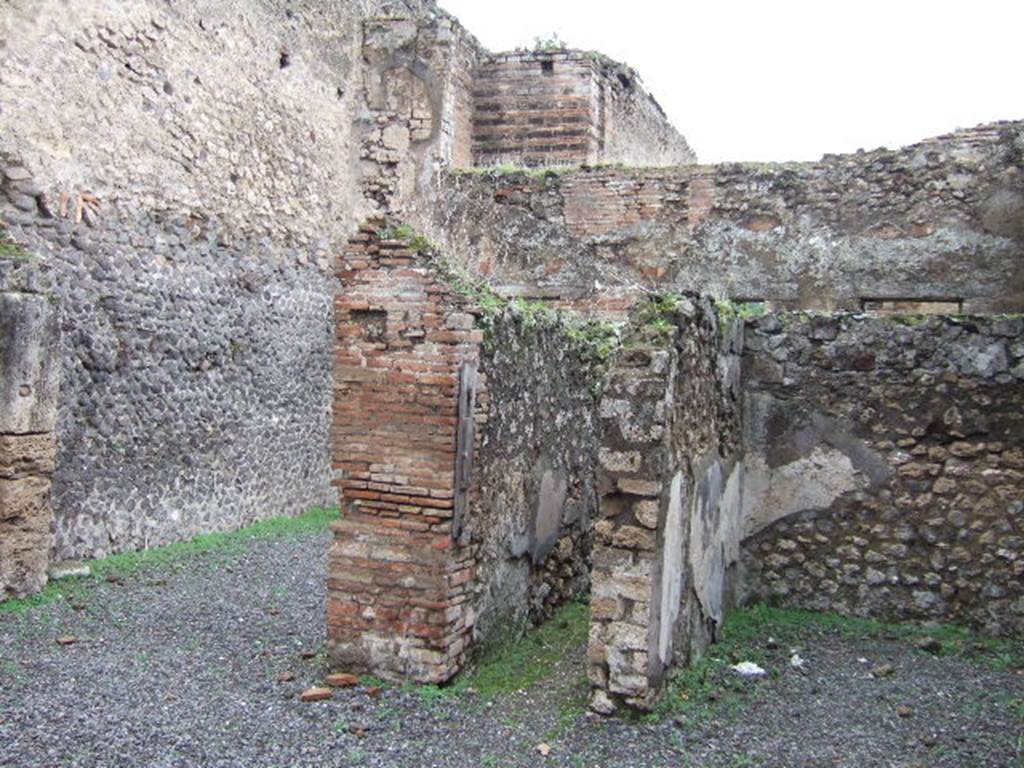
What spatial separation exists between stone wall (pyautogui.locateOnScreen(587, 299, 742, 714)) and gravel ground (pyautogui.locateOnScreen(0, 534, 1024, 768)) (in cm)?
28

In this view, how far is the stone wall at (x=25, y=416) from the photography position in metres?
6.57

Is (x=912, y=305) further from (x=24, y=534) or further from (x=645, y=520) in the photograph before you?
(x=24, y=534)

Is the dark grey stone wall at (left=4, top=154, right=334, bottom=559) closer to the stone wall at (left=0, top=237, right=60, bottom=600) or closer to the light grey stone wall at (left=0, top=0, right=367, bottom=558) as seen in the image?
the light grey stone wall at (left=0, top=0, right=367, bottom=558)

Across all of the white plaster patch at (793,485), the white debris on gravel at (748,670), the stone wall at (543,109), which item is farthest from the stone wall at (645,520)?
the stone wall at (543,109)

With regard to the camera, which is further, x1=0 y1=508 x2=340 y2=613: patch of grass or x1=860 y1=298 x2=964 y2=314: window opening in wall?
x1=860 y1=298 x2=964 y2=314: window opening in wall

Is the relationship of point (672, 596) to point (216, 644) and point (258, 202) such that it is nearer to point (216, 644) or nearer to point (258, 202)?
point (216, 644)

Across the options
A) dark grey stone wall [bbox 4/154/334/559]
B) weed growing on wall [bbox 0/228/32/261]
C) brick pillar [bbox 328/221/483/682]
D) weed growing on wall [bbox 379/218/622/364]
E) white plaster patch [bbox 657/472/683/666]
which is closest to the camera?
white plaster patch [bbox 657/472/683/666]

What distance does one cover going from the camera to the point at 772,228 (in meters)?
10.2

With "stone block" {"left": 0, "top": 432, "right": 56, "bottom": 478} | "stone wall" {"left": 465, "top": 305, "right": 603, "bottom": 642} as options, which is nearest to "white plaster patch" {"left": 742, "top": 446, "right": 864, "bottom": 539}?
"stone wall" {"left": 465, "top": 305, "right": 603, "bottom": 642}

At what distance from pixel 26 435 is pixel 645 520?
441cm

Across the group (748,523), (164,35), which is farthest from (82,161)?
(748,523)

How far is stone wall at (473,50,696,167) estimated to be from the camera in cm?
1387

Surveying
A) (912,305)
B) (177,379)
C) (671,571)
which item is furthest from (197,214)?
(912,305)

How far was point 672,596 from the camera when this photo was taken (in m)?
4.95
